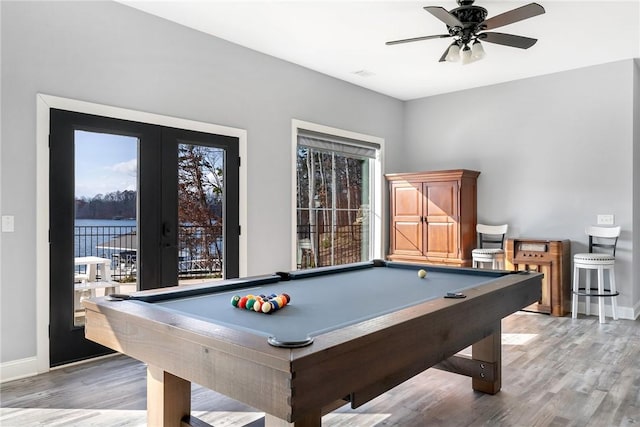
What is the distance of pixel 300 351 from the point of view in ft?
4.20

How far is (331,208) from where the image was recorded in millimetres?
5922

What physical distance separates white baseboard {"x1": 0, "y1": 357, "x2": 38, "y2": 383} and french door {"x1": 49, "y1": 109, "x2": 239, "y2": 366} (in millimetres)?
138

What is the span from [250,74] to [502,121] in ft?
11.0

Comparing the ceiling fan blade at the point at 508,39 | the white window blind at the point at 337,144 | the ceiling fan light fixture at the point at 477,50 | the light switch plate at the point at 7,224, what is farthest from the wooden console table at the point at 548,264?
the light switch plate at the point at 7,224

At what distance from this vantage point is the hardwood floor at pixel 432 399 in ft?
8.22

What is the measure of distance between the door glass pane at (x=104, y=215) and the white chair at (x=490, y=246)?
A: 388 cm

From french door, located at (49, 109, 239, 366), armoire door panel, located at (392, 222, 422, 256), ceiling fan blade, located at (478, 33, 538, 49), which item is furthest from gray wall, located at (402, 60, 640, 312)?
french door, located at (49, 109, 239, 366)

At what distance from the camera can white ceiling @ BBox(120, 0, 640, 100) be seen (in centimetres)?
369

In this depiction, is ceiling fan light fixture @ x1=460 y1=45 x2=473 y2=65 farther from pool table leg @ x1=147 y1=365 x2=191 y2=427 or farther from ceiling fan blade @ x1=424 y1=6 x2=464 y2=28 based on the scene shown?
pool table leg @ x1=147 y1=365 x2=191 y2=427

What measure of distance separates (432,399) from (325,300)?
1.14 m

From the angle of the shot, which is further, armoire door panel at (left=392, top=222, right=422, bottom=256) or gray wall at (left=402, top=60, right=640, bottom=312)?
armoire door panel at (left=392, top=222, right=422, bottom=256)

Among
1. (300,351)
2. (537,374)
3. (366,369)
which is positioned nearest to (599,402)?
(537,374)

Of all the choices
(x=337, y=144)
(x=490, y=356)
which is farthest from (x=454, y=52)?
(x=337, y=144)

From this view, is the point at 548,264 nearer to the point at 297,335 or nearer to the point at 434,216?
the point at 434,216
